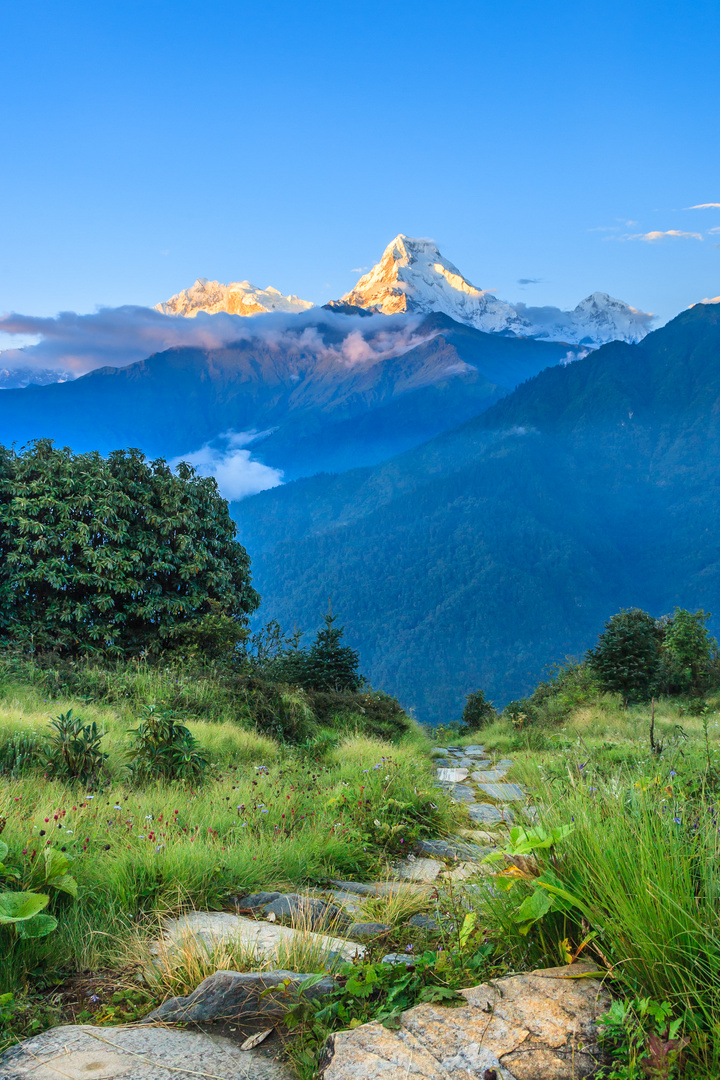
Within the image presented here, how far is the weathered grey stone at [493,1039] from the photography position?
157 cm

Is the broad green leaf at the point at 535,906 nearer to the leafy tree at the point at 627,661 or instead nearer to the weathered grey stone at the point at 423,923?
the weathered grey stone at the point at 423,923

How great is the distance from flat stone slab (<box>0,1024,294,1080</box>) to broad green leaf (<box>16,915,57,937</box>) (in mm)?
421

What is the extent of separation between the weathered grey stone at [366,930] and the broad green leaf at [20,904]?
4.28 ft

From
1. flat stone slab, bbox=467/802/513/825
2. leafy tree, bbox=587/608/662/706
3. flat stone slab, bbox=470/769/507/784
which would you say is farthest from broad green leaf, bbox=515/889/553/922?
leafy tree, bbox=587/608/662/706

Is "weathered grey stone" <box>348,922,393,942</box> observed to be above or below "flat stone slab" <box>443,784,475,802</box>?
above

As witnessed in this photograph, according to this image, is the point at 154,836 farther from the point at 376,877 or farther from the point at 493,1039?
the point at 493,1039

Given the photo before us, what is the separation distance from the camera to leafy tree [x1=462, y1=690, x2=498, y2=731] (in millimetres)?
17688

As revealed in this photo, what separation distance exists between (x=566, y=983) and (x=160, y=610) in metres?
14.4

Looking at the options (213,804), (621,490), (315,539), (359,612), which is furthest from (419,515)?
(213,804)

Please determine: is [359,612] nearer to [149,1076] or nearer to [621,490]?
[621,490]

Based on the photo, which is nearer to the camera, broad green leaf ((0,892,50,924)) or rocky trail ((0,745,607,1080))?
rocky trail ((0,745,607,1080))

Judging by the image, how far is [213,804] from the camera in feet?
14.8

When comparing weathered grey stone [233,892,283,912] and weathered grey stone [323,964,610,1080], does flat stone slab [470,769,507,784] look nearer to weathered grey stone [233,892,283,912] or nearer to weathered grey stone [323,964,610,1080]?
weathered grey stone [233,892,283,912]

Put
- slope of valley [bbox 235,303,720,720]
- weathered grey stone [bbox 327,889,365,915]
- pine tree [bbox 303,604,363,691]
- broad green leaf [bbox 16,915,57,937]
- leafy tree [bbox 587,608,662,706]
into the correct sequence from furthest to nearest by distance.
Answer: slope of valley [bbox 235,303,720,720], leafy tree [bbox 587,608,662,706], pine tree [bbox 303,604,363,691], weathered grey stone [bbox 327,889,365,915], broad green leaf [bbox 16,915,57,937]
